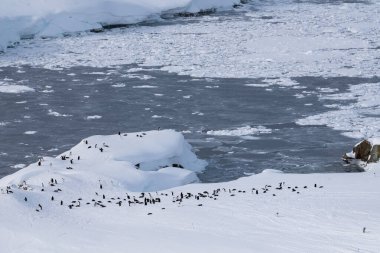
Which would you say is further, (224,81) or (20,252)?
(224,81)

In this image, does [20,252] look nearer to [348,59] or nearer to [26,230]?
[26,230]

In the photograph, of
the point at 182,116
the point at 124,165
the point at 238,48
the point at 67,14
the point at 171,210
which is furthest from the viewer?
the point at 67,14

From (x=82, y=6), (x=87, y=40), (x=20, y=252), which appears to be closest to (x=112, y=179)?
(x=20, y=252)

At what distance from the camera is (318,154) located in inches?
621

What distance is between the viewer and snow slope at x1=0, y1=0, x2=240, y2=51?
33000mm

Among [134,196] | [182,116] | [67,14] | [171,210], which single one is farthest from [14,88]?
[171,210]

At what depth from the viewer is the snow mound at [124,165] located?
1268 cm

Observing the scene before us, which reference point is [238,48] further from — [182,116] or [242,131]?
[242,131]

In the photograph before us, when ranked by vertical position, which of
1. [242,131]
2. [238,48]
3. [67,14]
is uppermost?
[67,14]

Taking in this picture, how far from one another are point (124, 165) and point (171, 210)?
3.70 m

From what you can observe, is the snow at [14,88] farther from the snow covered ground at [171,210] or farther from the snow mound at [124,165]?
the snow covered ground at [171,210]

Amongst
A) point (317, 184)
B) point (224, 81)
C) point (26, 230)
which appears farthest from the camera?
point (224, 81)

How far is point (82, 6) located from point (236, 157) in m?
21.8

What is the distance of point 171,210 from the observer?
10.1 metres
